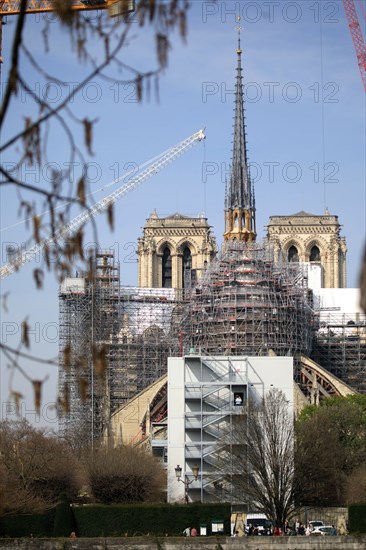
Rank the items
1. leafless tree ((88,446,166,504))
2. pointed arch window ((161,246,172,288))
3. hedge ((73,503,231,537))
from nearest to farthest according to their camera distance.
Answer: hedge ((73,503,231,537)) → leafless tree ((88,446,166,504)) → pointed arch window ((161,246,172,288))

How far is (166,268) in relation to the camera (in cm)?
16338

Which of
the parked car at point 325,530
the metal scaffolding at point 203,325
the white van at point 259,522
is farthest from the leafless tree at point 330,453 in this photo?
the metal scaffolding at point 203,325

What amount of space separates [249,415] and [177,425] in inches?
306

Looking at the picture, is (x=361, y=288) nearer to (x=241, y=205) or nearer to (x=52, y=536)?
(x=52, y=536)

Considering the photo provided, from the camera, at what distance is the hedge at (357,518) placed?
6156cm

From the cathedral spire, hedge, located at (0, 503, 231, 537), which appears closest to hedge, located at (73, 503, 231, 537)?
hedge, located at (0, 503, 231, 537)

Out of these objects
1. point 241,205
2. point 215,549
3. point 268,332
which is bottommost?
point 215,549

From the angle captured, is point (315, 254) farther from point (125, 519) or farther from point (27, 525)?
point (27, 525)

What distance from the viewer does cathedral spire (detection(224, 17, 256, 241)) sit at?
462 feet

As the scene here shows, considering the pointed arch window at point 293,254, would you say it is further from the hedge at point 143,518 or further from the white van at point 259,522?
the hedge at point 143,518

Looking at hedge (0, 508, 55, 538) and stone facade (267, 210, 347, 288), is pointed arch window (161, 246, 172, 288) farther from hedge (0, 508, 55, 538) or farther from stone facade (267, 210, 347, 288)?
hedge (0, 508, 55, 538)

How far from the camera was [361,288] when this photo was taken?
11.8 meters

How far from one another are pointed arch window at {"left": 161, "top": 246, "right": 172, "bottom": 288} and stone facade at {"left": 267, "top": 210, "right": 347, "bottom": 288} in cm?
1164

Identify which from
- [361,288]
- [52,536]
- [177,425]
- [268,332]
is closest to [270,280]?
[268,332]
